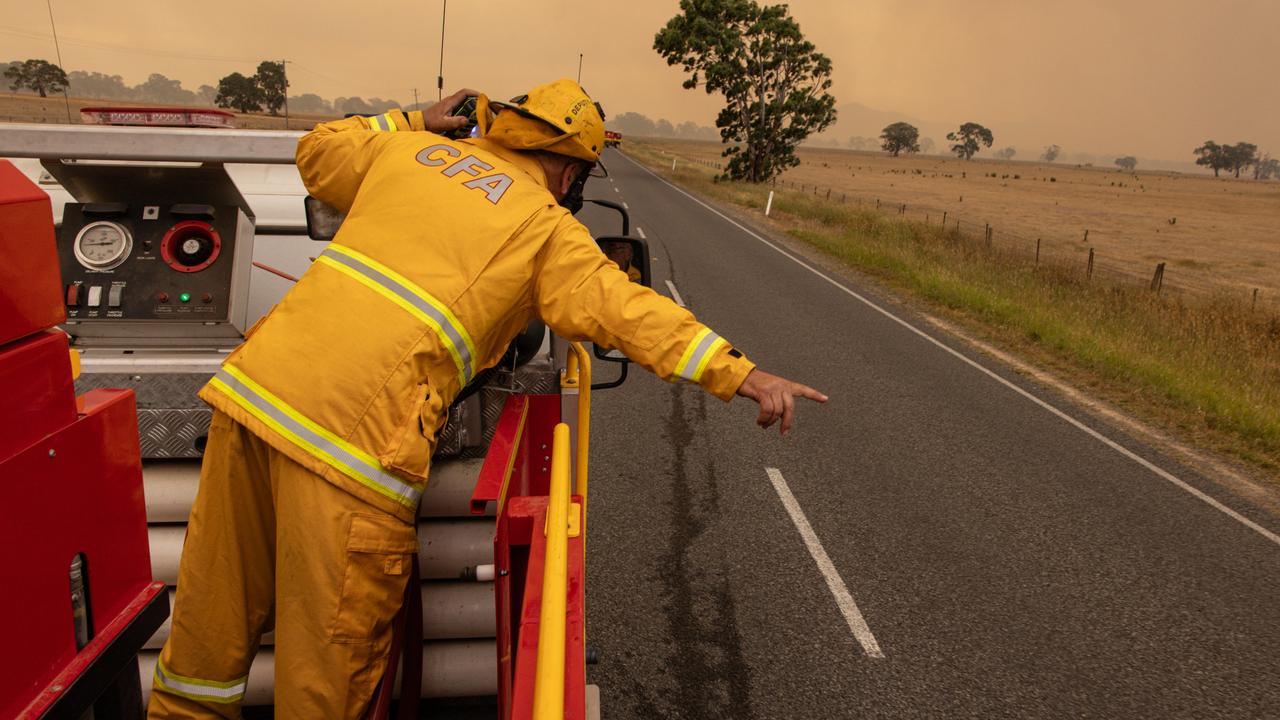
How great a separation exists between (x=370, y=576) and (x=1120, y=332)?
12.3 metres

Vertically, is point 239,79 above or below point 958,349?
above

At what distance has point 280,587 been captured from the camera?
187 cm

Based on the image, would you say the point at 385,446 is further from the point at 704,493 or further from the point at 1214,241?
the point at 1214,241

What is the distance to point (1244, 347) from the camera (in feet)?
35.2

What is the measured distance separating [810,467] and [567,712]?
15.9 ft

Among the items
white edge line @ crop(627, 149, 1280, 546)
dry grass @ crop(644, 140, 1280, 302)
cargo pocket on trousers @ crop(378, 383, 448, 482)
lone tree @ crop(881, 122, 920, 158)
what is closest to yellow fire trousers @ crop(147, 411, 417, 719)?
cargo pocket on trousers @ crop(378, 383, 448, 482)

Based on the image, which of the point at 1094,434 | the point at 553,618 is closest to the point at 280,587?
the point at 553,618

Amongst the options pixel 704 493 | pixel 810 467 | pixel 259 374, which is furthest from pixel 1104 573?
pixel 259 374

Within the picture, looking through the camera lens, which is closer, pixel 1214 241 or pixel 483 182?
pixel 483 182

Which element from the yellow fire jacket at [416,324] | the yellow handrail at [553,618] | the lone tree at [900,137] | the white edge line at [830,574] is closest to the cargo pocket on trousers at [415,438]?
the yellow fire jacket at [416,324]

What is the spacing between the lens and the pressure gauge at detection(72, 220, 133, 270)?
9.86ft


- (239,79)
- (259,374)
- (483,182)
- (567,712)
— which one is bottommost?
(567,712)

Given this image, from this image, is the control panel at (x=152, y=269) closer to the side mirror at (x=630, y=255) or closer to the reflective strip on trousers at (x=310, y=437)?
the reflective strip on trousers at (x=310, y=437)

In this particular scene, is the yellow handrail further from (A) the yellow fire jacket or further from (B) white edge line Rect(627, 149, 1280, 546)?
(B) white edge line Rect(627, 149, 1280, 546)
